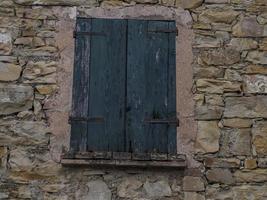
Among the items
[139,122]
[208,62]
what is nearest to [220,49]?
[208,62]

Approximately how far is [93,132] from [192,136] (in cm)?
90

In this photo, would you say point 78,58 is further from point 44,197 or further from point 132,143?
point 44,197

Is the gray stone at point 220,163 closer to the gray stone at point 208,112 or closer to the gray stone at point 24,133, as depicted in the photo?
the gray stone at point 208,112

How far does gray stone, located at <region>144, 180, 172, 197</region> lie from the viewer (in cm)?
506

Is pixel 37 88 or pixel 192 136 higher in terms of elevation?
pixel 37 88

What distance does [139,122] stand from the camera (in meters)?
5.25

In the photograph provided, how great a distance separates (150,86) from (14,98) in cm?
125

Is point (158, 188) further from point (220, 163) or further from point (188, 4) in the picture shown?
point (188, 4)

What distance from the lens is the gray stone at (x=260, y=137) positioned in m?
5.22

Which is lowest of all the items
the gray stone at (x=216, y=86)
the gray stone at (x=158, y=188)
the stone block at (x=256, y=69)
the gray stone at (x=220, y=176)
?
the gray stone at (x=158, y=188)

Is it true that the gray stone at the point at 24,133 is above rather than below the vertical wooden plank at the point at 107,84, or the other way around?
below

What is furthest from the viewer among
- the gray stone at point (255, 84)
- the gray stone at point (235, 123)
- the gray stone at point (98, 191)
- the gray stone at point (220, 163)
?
the gray stone at point (255, 84)

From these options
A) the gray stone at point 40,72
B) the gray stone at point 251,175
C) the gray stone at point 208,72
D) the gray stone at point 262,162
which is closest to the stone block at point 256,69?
the gray stone at point 208,72

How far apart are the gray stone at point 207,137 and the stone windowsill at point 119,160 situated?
253mm
